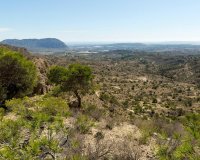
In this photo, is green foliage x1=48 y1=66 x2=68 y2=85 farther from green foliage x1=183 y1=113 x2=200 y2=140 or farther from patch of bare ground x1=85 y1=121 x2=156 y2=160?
green foliage x1=183 y1=113 x2=200 y2=140

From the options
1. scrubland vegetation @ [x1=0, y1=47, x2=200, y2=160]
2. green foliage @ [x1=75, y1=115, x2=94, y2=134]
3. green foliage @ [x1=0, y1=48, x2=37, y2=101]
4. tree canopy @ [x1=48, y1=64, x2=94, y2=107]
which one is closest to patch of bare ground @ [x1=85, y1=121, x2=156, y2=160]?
scrubland vegetation @ [x1=0, y1=47, x2=200, y2=160]

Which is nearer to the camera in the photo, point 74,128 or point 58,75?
point 74,128

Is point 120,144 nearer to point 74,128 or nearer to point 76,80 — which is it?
point 74,128

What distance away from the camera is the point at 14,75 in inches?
1008

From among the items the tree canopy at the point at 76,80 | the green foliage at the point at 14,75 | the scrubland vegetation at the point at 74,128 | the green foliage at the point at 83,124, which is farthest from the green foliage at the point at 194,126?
the green foliage at the point at 14,75

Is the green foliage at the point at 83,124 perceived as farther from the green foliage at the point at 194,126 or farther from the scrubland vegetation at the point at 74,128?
the green foliage at the point at 194,126

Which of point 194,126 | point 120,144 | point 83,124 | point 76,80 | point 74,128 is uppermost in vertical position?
point 194,126

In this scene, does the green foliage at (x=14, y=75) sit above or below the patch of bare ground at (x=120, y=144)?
above

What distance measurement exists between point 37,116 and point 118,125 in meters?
9.53

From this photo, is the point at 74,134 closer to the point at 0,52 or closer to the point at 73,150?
the point at 73,150

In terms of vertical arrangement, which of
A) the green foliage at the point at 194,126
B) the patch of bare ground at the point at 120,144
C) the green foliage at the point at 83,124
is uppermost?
the green foliage at the point at 194,126

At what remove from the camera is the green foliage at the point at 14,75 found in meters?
25.2

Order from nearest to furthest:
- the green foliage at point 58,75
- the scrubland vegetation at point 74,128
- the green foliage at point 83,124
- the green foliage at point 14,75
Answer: the scrubland vegetation at point 74,128
the green foliage at point 83,124
the green foliage at point 14,75
the green foliage at point 58,75

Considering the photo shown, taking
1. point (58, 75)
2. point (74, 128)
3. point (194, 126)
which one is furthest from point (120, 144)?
point (58, 75)
